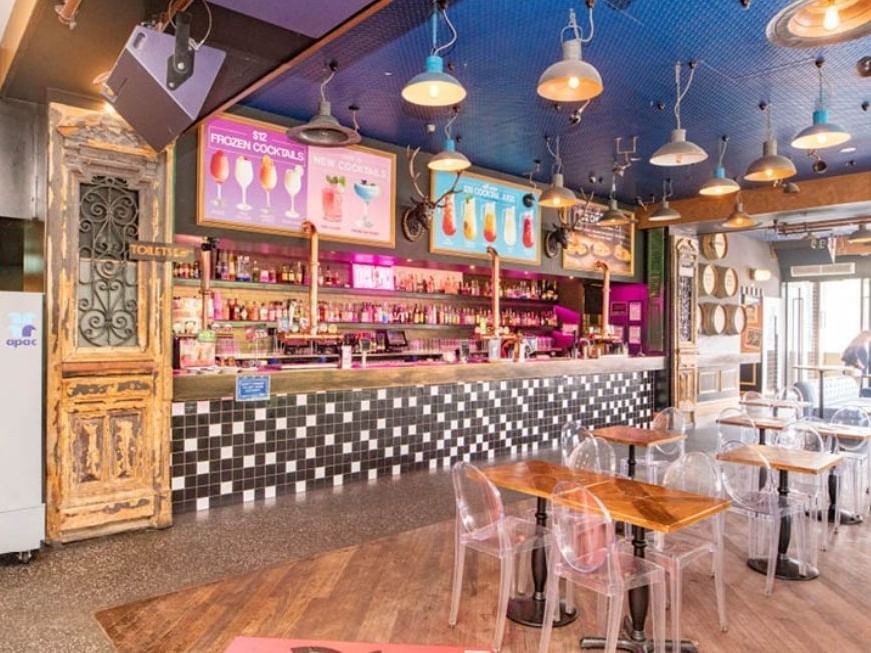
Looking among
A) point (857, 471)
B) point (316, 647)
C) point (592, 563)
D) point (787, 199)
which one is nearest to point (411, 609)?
point (316, 647)

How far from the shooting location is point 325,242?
21.1 ft

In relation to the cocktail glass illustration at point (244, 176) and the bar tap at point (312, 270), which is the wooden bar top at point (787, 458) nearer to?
the bar tap at point (312, 270)

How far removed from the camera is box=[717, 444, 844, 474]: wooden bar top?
402 cm

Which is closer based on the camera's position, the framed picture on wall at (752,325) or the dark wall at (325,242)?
the dark wall at (325,242)

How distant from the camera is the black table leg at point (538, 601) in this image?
3.34 metres

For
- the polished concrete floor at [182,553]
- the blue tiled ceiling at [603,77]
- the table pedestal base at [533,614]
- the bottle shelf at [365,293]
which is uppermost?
the blue tiled ceiling at [603,77]

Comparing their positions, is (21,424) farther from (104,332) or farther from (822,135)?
(822,135)

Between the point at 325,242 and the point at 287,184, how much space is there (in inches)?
27.5

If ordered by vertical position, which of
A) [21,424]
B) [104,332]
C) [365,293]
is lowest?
[21,424]

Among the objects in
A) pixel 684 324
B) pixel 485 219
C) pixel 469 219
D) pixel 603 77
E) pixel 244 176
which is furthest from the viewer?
pixel 684 324

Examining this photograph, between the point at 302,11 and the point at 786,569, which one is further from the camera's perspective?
the point at 786,569

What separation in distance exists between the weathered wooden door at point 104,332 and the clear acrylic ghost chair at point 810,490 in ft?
15.7

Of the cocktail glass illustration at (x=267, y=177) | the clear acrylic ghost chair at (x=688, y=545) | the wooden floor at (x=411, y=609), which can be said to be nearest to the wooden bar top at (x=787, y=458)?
the clear acrylic ghost chair at (x=688, y=545)

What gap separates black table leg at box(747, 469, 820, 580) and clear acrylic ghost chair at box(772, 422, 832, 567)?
11 centimetres
